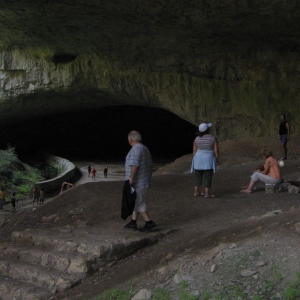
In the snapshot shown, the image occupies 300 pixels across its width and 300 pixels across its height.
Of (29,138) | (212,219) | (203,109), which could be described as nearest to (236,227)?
(212,219)

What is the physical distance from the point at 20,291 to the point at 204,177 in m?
3.65

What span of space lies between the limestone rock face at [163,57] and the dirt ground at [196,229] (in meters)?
4.93

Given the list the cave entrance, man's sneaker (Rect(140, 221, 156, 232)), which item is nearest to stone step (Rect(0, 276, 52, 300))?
man's sneaker (Rect(140, 221, 156, 232))

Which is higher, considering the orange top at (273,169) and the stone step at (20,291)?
the orange top at (273,169)

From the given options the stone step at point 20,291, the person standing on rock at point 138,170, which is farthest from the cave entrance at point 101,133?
the stone step at point 20,291

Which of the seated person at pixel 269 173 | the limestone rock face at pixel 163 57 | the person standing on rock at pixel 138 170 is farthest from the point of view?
the limestone rock face at pixel 163 57

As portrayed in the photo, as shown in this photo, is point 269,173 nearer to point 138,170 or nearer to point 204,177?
point 204,177

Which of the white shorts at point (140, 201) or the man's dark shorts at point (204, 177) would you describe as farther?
the man's dark shorts at point (204, 177)

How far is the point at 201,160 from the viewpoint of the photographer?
786 cm

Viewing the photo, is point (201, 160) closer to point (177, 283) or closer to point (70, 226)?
point (70, 226)

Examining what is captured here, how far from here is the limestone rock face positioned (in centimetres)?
1312

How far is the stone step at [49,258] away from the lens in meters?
5.26

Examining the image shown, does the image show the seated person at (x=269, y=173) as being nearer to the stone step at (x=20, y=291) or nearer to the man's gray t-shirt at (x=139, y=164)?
the man's gray t-shirt at (x=139, y=164)

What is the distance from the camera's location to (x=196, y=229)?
611 centimetres
